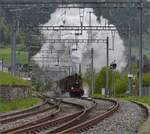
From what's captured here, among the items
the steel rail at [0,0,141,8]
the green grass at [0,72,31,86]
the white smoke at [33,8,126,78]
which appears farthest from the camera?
the white smoke at [33,8,126,78]

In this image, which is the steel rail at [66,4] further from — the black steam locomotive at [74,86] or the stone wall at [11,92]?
the black steam locomotive at [74,86]

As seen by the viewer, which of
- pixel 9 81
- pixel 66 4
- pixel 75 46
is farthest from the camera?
pixel 75 46

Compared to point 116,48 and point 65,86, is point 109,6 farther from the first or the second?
point 116,48

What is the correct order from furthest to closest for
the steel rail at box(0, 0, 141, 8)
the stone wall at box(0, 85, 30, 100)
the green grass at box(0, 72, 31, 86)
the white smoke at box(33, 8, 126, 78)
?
1. the white smoke at box(33, 8, 126, 78)
2. the steel rail at box(0, 0, 141, 8)
3. the green grass at box(0, 72, 31, 86)
4. the stone wall at box(0, 85, 30, 100)

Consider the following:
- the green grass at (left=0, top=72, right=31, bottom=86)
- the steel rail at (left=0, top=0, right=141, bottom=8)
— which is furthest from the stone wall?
the steel rail at (left=0, top=0, right=141, bottom=8)

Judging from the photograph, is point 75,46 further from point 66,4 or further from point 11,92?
point 11,92

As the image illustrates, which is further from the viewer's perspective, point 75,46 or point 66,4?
point 75,46

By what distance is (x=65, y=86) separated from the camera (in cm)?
6788

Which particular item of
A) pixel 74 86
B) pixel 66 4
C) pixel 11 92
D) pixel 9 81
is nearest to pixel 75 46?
pixel 74 86

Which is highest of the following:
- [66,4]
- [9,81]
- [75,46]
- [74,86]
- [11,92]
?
[66,4]

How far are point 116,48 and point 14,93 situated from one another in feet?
184

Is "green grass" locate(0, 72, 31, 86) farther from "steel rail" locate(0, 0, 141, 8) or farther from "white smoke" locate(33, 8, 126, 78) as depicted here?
"white smoke" locate(33, 8, 126, 78)

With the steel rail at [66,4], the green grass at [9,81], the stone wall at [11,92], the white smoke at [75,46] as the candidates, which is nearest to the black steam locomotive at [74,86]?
the white smoke at [75,46]

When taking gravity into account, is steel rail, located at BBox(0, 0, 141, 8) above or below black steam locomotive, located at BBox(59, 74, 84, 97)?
above
